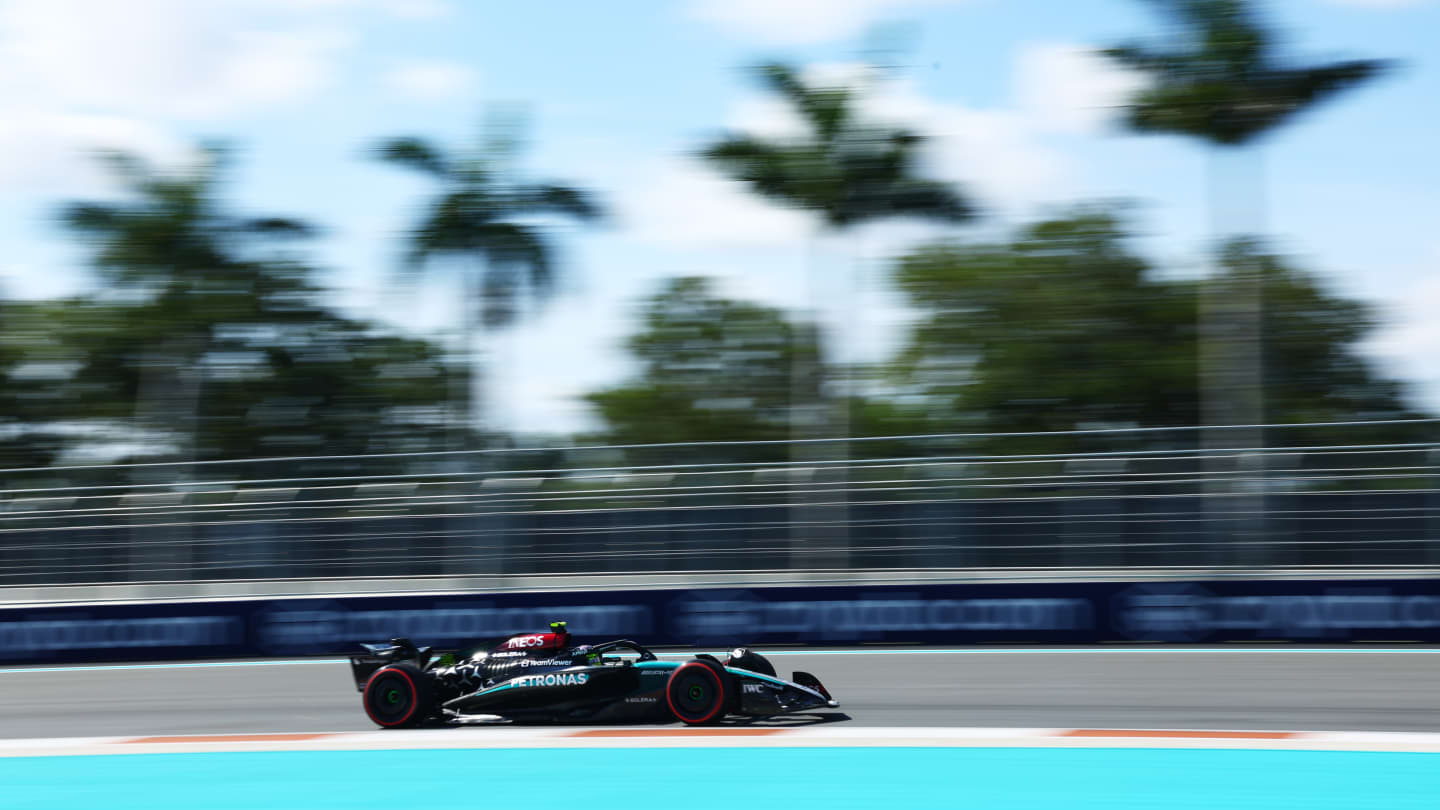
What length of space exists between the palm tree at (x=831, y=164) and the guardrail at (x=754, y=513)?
19.5 ft

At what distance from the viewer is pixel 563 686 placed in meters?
8.75

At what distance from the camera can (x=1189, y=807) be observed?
6195mm

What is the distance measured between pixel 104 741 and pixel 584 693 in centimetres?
329

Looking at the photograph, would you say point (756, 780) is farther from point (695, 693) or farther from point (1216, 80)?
point (1216, 80)

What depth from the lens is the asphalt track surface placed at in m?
8.89

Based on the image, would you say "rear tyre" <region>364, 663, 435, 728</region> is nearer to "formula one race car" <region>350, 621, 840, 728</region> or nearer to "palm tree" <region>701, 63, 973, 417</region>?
"formula one race car" <region>350, 621, 840, 728</region>

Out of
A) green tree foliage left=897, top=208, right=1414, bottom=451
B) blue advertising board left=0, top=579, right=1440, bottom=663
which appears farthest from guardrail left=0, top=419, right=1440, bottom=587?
green tree foliage left=897, top=208, right=1414, bottom=451

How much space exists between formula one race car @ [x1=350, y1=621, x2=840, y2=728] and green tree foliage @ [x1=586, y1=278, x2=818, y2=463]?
24.2 metres

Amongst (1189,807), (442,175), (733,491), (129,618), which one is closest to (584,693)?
(1189,807)

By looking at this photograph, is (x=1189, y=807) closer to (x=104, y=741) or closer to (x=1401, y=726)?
(x=1401, y=726)

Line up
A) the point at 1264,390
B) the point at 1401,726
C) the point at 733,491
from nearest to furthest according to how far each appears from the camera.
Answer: the point at 1401,726, the point at 733,491, the point at 1264,390

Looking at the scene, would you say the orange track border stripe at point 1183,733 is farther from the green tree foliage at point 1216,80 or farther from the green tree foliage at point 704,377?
the green tree foliage at point 704,377

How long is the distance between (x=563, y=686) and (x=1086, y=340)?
21658 millimetres

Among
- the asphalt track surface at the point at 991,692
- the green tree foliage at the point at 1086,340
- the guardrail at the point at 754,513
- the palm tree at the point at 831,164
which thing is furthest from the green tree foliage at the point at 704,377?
the asphalt track surface at the point at 991,692
